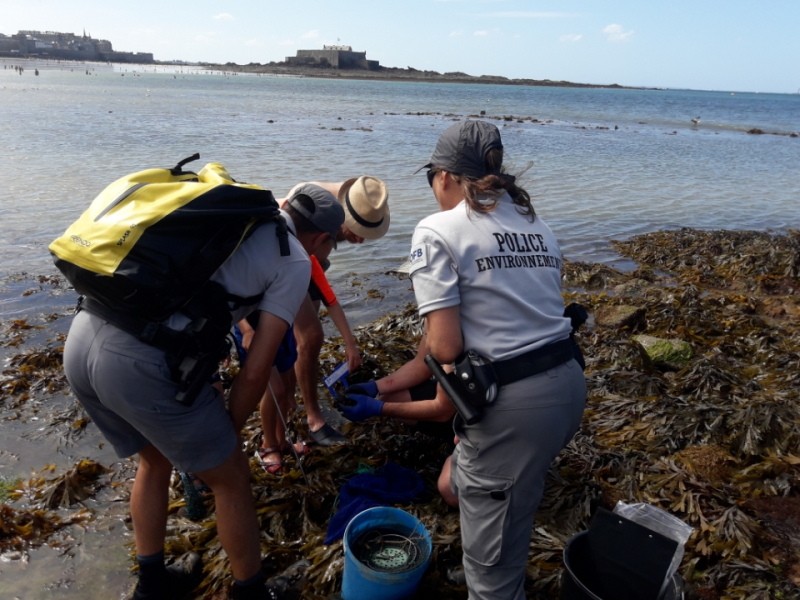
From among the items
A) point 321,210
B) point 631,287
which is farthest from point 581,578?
point 631,287

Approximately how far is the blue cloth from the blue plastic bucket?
283 mm

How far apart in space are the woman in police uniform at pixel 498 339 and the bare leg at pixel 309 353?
168 centimetres

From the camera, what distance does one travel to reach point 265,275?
2.01 m

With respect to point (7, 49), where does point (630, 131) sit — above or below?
below

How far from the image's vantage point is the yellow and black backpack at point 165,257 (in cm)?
181

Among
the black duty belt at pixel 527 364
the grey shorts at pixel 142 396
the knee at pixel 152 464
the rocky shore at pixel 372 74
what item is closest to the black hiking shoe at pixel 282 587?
the knee at pixel 152 464

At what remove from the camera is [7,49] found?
Answer: 12488 centimetres

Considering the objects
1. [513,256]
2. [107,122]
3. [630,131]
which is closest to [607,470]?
[513,256]

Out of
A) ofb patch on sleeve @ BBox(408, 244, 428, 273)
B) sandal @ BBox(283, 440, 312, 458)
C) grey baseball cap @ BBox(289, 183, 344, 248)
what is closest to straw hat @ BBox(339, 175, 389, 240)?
grey baseball cap @ BBox(289, 183, 344, 248)

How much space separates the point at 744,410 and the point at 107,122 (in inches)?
1016

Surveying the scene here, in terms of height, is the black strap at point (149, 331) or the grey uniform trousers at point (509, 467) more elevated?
the black strap at point (149, 331)

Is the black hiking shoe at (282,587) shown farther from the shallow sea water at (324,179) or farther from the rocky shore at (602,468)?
the shallow sea water at (324,179)

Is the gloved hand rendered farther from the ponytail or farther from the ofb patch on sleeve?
the ponytail

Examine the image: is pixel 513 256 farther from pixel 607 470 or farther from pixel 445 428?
pixel 607 470
